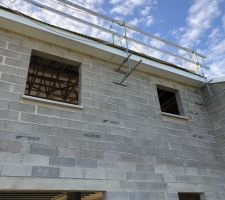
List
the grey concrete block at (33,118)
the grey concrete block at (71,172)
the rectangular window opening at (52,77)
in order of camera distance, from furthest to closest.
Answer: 1. the rectangular window opening at (52,77)
2. the grey concrete block at (33,118)
3. the grey concrete block at (71,172)

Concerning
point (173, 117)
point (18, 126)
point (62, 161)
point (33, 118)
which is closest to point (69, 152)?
point (62, 161)

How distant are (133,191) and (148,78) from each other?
4.10 metres

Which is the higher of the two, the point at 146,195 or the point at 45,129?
the point at 45,129

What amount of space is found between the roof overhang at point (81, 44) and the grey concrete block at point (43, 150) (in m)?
3.19

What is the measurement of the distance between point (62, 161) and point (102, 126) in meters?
1.53

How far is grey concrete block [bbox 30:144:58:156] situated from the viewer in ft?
18.0

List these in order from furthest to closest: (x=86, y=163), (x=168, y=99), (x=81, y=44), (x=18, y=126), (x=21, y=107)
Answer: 1. (x=168, y=99)
2. (x=81, y=44)
3. (x=86, y=163)
4. (x=21, y=107)
5. (x=18, y=126)

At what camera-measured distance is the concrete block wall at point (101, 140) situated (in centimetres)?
543

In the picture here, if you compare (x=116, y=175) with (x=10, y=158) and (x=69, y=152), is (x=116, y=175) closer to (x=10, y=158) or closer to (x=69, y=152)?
(x=69, y=152)

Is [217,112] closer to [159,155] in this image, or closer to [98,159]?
[159,155]

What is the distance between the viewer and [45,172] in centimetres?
535

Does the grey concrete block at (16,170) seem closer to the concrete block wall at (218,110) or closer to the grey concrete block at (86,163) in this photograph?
the grey concrete block at (86,163)

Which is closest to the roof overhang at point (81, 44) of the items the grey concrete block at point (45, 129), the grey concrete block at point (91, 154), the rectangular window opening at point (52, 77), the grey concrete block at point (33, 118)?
the rectangular window opening at point (52, 77)

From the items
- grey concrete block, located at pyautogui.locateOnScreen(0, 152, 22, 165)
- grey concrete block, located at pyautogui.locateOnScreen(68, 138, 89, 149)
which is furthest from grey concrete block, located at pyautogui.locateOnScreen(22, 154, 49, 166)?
grey concrete block, located at pyautogui.locateOnScreen(68, 138, 89, 149)
